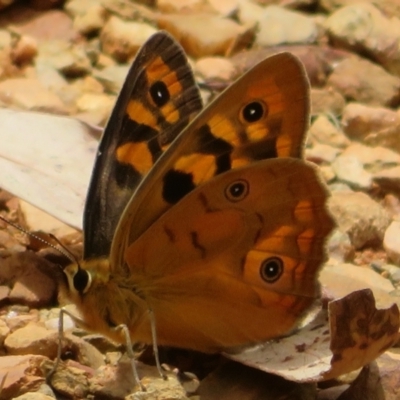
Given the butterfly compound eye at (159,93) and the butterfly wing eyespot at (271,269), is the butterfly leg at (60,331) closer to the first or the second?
the butterfly wing eyespot at (271,269)

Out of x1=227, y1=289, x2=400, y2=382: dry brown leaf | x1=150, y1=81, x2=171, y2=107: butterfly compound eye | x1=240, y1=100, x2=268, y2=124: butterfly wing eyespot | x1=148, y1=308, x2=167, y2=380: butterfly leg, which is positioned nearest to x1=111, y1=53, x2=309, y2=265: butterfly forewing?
x1=240, y1=100, x2=268, y2=124: butterfly wing eyespot

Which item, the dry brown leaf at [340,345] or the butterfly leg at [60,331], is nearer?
the dry brown leaf at [340,345]

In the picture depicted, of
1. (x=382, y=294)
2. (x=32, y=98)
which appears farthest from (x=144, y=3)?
(x=382, y=294)

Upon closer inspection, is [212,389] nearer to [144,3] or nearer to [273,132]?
[273,132]

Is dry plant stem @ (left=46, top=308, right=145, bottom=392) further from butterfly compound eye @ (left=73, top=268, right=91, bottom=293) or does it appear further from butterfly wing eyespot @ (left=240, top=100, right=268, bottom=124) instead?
butterfly wing eyespot @ (left=240, top=100, right=268, bottom=124)

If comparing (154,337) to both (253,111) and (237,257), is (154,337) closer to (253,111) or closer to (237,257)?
(237,257)

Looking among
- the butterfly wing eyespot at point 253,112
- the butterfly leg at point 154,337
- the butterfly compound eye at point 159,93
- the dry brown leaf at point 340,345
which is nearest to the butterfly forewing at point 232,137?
the butterfly wing eyespot at point 253,112
